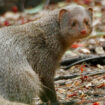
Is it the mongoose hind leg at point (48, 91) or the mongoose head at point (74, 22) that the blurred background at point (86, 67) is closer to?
the mongoose hind leg at point (48, 91)

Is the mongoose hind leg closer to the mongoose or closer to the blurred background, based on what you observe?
the mongoose

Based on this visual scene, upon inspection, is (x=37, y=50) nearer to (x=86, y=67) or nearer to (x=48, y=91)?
(x=48, y=91)

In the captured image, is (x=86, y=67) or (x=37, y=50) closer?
(x=37, y=50)

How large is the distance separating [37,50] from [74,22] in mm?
801

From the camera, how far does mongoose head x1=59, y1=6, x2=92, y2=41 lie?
496 cm

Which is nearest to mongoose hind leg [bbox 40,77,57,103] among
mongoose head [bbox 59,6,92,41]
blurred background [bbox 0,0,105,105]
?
blurred background [bbox 0,0,105,105]

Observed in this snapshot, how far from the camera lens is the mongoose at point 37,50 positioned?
4.59 m

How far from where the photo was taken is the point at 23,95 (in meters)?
4.69

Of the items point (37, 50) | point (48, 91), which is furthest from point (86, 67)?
point (37, 50)

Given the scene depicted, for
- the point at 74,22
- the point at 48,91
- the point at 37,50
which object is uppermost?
the point at 74,22

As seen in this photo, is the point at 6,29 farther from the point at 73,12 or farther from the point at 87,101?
the point at 87,101

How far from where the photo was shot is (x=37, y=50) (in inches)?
196

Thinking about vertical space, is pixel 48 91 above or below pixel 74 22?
below

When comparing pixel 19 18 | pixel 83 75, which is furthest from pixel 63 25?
pixel 19 18
